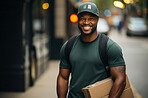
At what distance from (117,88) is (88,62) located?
39cm

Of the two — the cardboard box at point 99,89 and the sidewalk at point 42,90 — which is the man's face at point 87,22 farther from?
the sidewalk at point 42,90

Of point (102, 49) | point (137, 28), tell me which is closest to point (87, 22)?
point (102, 49)

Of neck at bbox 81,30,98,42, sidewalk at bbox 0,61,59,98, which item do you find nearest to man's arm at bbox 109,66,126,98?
neck at bbox 81,30,98,42

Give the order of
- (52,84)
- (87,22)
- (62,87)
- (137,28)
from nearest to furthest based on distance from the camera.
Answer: (87,22) < (62,87) < (52,84) < (137,28)

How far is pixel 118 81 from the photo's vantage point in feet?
8.84

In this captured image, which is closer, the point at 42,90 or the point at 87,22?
the point at 87,22

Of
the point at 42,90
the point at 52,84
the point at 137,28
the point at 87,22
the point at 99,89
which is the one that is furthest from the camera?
the point at 137,28

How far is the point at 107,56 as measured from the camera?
2.70 metres

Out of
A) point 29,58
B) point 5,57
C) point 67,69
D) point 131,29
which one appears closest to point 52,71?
point 29,58

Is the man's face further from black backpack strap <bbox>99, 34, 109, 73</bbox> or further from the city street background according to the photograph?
the city street background

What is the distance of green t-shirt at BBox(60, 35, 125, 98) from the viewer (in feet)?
8.85

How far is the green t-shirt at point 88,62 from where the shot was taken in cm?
270

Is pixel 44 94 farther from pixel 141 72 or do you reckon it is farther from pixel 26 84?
pixel 141 72

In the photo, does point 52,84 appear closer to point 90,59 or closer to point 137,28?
point 90,59
